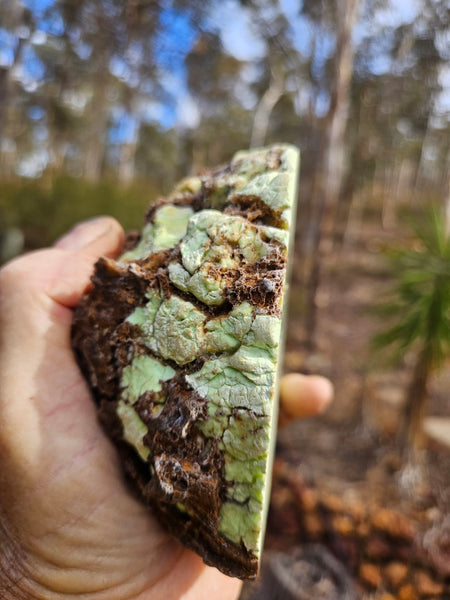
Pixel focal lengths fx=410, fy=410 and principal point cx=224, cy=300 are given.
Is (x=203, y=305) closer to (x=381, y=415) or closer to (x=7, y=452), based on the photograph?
(x=7, y=452)

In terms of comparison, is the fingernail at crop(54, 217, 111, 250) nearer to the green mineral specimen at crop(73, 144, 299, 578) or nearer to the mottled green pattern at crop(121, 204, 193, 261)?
the mottled green pattern at crop(121, 204, 193, 261)

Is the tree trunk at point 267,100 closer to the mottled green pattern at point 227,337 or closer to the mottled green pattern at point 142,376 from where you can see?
the mottled green pattern at point 227,337

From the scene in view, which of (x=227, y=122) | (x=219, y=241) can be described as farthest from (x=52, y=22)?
(x=227, y=122)

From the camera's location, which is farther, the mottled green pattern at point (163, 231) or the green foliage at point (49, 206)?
the green foliage at point (49, 206)

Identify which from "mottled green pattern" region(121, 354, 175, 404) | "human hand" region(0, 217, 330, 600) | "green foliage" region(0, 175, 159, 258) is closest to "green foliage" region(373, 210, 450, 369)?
"human hand" region(0, 217, 330, 600)

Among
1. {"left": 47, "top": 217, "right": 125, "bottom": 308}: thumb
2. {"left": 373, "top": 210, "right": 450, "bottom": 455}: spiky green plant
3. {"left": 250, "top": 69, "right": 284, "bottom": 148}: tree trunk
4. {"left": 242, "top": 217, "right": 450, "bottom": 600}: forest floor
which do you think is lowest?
{"left": 242, "top": 217, "right": 450, "bottom": 600}: forest floor

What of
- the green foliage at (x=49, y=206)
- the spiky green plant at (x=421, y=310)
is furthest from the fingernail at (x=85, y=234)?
the green foliage at (x=49, y=206)
